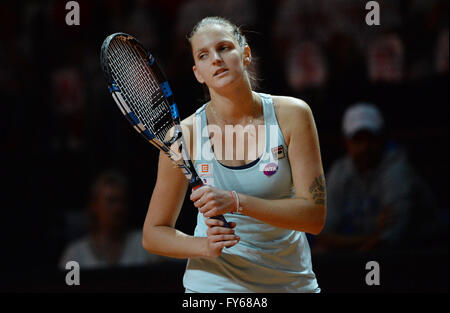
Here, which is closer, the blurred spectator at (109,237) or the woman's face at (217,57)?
the woman's face at (217,57)

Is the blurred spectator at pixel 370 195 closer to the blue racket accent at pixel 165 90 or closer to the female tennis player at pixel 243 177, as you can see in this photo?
the female tennis player at pixel 243 177

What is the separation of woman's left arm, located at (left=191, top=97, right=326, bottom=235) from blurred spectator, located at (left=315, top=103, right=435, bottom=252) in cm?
121

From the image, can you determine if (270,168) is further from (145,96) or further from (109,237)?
(109,237)

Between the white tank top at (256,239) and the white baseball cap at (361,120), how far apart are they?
4.35 feet

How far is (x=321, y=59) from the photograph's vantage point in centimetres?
353

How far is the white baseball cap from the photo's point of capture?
9.84 feet

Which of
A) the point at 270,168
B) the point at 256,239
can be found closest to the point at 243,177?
the point at 270,168

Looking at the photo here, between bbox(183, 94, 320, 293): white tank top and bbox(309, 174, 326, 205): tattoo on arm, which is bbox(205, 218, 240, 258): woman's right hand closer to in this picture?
bbox(183, 94, 320, 293): white tank top

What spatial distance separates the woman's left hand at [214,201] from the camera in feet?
5.12

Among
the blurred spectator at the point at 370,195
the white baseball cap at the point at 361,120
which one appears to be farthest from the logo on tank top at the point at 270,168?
the white baseball cap at the point at 361,120

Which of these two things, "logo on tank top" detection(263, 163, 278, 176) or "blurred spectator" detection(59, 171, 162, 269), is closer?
"logo on tank top" detection(263, 163, 278, 176)

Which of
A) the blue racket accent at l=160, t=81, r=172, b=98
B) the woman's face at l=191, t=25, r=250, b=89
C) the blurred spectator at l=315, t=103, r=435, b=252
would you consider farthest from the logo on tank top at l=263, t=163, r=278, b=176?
the blurred spectator at l=315, t=103, r=435, b=252
